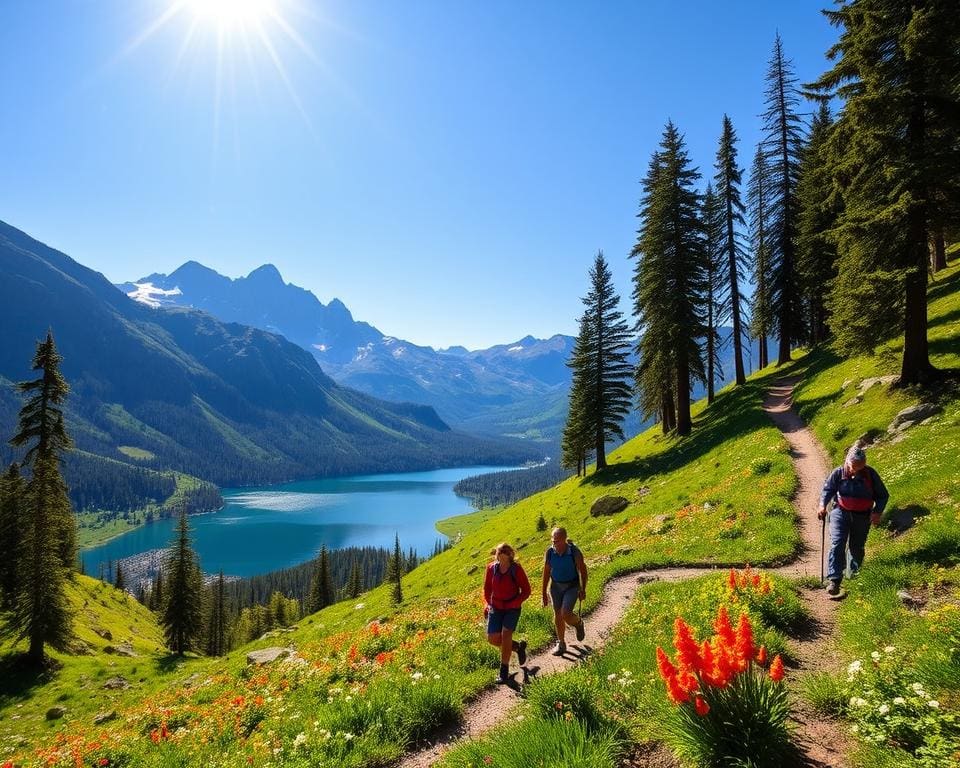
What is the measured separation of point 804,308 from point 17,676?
65072 mm

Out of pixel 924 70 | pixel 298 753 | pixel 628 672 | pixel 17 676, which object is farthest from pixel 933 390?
pixel 17 676

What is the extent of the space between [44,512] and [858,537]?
4339 centimetres

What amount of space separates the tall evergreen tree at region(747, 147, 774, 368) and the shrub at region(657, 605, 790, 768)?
46126mm

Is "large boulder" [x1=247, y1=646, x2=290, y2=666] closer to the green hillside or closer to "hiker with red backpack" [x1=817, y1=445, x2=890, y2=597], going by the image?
the green hillside

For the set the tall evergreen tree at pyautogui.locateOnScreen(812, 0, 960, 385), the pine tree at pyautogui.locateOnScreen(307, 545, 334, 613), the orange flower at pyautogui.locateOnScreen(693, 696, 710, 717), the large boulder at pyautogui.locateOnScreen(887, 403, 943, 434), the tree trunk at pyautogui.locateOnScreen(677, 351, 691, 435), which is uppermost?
the tall evergreen tree at pyautogui.locateOnScreen(812, 0, 960, 385)

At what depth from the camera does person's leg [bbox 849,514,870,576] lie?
10617 mm

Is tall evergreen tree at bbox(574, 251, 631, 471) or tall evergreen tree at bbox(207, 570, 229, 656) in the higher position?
tall evergreen tree at bbox(574, 251, 631, 471)

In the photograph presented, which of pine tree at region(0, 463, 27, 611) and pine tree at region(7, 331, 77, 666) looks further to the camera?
pine tree at region(0, 463, 27, 611)

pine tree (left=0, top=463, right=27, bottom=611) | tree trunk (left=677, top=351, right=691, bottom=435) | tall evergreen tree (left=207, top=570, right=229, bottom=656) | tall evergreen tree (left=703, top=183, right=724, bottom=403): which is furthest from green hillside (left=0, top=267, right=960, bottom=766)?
tall evergreen tree (left=207, top=570, right=229, bottom=656)

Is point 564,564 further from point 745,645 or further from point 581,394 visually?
point 581,394

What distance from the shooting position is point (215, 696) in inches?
600

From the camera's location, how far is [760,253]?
150 ft

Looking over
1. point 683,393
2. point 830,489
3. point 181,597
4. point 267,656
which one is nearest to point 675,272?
point 683,393

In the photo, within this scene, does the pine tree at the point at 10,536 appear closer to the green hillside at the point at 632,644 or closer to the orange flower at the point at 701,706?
the green hillside at the point at 632,644
